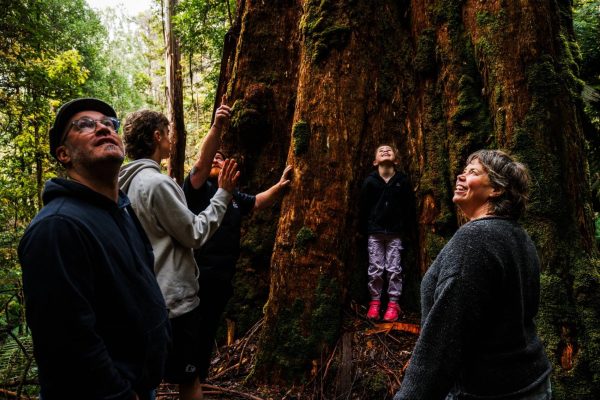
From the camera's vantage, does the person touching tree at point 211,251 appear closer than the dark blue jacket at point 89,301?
No

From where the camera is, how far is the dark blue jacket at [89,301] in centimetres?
138

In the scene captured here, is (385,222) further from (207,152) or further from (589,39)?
(589,39)

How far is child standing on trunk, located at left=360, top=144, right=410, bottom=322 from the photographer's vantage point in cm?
421

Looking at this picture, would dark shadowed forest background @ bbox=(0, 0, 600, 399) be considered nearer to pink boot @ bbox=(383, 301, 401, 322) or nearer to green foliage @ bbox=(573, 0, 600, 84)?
pink boot @ bbox=(383, 301, 401, 322)

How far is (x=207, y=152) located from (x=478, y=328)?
253 centimetres

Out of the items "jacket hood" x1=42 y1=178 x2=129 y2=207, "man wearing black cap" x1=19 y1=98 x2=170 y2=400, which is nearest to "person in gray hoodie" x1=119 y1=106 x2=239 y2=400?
"man wearing black cap" x1=19 y1=98 x2=170 y2=400

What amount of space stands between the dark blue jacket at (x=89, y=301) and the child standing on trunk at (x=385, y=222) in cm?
273

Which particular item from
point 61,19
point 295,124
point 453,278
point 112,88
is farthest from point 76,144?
point 112,88

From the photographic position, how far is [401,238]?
4.45m

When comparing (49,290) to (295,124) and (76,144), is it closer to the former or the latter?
(76,144)

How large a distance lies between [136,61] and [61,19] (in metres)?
44.1

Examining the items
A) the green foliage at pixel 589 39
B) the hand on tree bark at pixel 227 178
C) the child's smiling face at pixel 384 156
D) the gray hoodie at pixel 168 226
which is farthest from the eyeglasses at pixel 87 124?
the green foliage at pixel 589 39

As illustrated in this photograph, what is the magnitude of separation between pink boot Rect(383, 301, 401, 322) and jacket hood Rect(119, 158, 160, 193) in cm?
273

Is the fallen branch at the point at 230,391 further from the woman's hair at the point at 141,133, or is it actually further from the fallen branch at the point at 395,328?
the woman's hair at the point at 141,133
